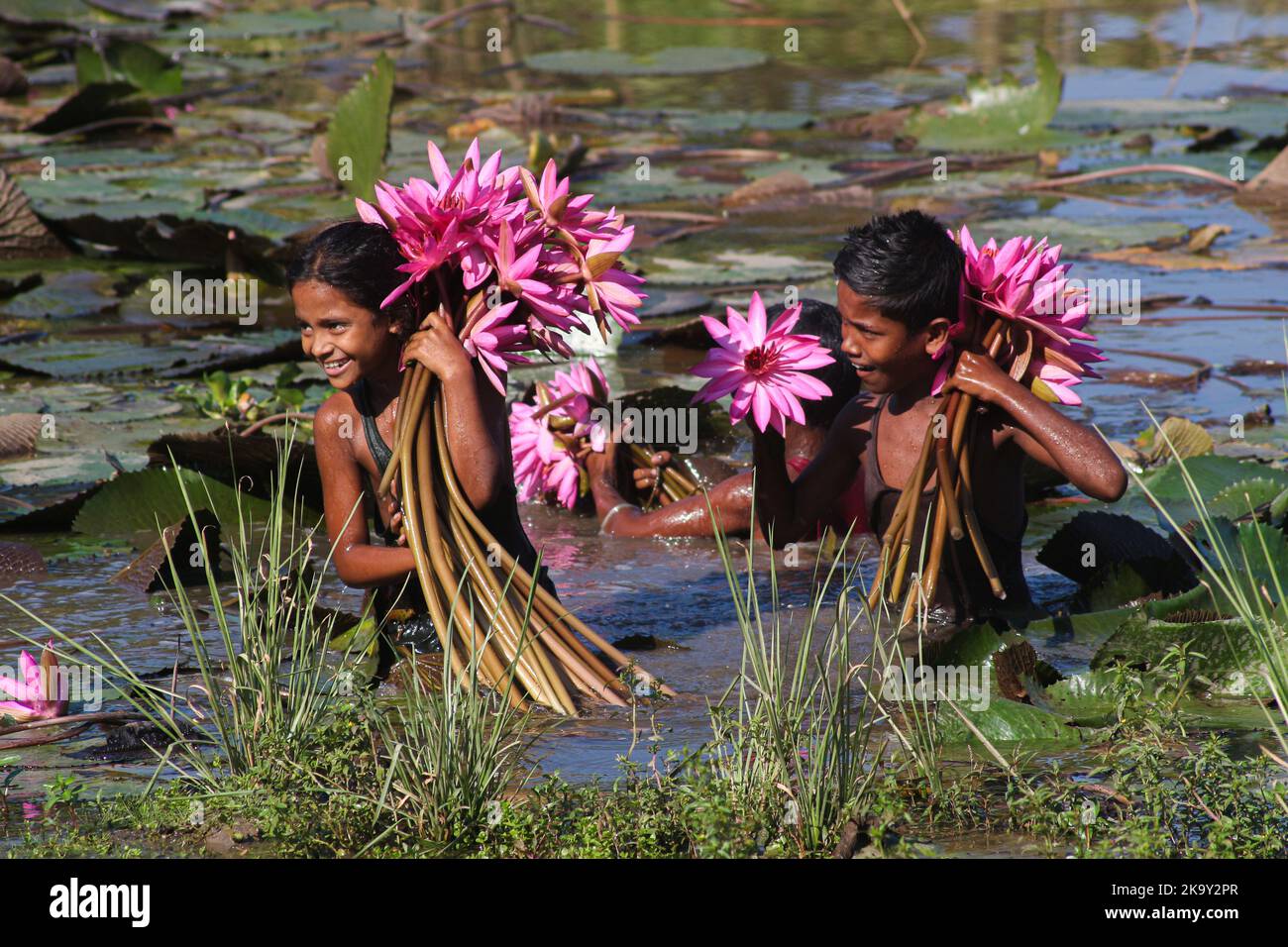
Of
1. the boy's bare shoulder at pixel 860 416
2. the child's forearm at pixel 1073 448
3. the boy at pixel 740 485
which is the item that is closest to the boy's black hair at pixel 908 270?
the child's forearm at pixel 1073 448

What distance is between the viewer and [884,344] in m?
3.73

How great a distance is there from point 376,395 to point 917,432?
129cm

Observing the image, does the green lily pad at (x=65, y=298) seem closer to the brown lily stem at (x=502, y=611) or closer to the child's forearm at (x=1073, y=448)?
the brown lily stem at (x=502, y=611)

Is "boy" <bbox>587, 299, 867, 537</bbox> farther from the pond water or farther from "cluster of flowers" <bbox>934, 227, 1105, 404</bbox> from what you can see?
"cluster of flowers" <bbox>934, 227, 1105, 404</bbox>

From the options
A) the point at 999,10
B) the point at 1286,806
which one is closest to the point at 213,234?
the point at 1286,806

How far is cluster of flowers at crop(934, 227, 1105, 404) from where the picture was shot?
3.64 metres

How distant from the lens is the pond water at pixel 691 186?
14.8 ft

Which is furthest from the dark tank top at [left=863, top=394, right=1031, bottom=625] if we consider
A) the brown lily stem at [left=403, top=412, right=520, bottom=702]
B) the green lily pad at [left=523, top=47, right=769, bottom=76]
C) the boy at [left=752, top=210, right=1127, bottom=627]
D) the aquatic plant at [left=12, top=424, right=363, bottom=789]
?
the green lily pad at [left=523, top=47, right=769, bottom=76]

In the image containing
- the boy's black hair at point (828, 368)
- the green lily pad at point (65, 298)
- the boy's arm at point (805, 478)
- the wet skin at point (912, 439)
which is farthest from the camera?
the green lily pad at point (65, 298)

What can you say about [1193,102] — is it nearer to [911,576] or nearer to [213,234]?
[213,234]

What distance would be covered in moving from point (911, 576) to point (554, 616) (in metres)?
0.83

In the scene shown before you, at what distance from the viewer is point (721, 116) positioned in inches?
458

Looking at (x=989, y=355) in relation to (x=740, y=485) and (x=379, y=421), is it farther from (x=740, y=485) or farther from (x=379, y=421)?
(x=379, y=421)

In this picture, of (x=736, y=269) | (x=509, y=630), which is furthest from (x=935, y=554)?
(x=736, y=269)
